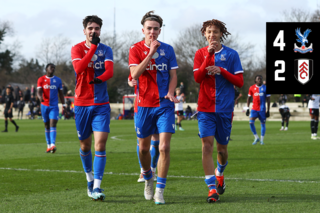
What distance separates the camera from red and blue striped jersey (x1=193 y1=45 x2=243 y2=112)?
6199 millimetres

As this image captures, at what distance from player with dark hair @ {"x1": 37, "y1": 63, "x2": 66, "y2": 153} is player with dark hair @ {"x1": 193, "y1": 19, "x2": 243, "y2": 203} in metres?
Result: 7.66

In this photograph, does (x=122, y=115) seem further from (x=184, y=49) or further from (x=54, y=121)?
(x=54, y=121)

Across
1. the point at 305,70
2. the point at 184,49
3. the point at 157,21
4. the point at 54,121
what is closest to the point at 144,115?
the point at 157,21

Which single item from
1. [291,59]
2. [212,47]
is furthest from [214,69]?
[291,59]

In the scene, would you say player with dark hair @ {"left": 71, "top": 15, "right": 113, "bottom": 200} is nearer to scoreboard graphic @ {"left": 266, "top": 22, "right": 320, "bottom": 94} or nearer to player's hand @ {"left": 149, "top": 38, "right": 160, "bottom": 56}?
player's hand @ {"left": 149, "top": 38, "right": 160, "bottom": 56}

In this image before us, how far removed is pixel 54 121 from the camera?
13.1 meters

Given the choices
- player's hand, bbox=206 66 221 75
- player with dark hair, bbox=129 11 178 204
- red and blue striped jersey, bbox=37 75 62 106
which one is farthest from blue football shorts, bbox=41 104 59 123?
player's hand, bbox=206 66 221 75

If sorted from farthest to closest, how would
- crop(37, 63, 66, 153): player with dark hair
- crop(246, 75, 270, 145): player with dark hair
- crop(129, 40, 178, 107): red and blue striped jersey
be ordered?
1. crop(246, 75, 270, 145): player with dark hair
2. crop(37, 63, 66, 153): player with dark hair
3. crop(129, 40, 178, 107): red and blue striped jersey

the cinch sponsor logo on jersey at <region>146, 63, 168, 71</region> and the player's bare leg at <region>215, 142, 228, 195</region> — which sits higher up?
the cinch sponsor logo on jersey at <region>146, 63, 168, 71</region>

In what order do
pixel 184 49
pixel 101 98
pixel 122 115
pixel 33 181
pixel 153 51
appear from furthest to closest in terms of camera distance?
pixel 184 49 < pixel 122 115 < pixel 33 181 < pixel 101 98 < pixel 153 51

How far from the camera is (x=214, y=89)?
624 cm

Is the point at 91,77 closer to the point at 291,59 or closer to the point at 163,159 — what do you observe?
the point at 163,159

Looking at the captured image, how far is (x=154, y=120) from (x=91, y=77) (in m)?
1.05

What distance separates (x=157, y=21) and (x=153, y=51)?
471 mm
